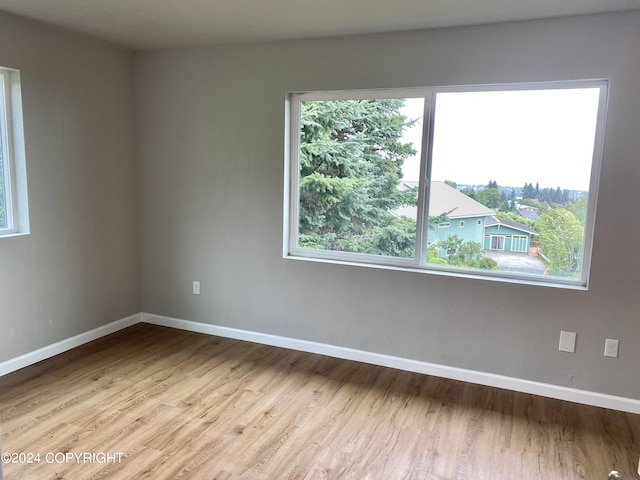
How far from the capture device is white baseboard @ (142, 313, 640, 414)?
A: 113 inches

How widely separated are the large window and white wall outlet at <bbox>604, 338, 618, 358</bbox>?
39 centimetres

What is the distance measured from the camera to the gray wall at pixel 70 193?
10.1ft

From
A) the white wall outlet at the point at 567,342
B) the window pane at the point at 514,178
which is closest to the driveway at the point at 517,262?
the window pane at the point at 514,178

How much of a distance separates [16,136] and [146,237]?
4.34 feet

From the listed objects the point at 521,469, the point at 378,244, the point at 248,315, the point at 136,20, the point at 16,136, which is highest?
the point at 136,20

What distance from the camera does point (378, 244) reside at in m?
3.44

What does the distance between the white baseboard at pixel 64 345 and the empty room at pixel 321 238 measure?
1 centimetres

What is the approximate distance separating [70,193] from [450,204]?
281 centimetres

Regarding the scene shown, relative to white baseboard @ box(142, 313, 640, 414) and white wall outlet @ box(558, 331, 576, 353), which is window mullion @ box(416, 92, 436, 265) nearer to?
white baseboard @ box(142, 313, 640, 414)

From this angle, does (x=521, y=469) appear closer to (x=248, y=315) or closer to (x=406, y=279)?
(x=406, y=279)

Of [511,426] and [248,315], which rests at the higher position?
[248,315]

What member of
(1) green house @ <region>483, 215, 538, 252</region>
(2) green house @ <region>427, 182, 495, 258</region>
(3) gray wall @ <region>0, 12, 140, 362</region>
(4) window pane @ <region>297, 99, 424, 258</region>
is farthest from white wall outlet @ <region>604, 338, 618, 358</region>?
(3) gray wall @ <region>0, 12, 140, 362</region>

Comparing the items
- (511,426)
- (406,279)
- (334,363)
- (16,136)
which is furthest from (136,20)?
(511,426)

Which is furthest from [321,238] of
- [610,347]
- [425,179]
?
[610,347]
